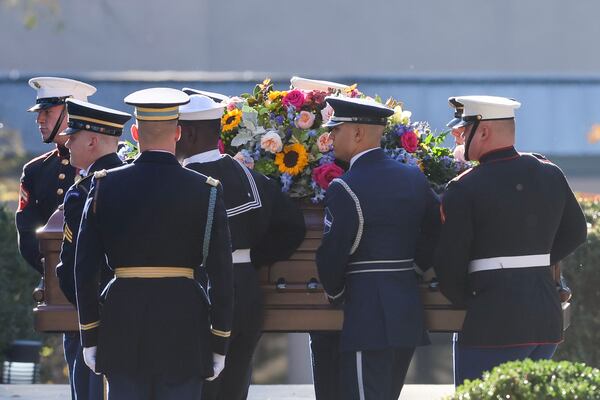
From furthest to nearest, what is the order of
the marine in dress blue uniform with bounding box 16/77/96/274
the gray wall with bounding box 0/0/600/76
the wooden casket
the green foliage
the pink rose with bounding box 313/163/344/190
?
the gray wall with bounding box 0/0/600/76 → the green foliage → the marine in dress blue uniform with bounding box 16/77/96/274 → the pink rose with bounding box 313/163/344/190 → the wooden casket

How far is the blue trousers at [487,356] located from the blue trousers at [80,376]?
138 cm

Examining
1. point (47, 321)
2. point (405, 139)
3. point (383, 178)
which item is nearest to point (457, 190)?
point (383, 178)

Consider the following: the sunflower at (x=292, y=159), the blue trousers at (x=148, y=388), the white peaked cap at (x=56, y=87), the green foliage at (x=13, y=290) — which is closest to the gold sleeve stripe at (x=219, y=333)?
the blue trousers at (x=148, y=388)

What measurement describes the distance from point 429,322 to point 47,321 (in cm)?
152

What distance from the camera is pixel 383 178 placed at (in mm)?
5035

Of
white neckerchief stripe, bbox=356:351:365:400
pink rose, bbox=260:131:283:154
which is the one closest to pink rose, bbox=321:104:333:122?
pink rose, bbox=260:131:283:154

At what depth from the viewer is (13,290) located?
8.85 m

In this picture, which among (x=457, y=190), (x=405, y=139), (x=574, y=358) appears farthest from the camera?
(x=574, y=358)

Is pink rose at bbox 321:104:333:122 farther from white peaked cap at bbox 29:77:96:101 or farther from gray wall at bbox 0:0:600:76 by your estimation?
gray wall at bbox 0:0:600:76

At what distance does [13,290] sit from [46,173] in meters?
2.97

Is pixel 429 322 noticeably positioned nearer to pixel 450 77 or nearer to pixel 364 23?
pixel 450 77

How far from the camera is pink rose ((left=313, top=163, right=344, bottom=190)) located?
5.46 m

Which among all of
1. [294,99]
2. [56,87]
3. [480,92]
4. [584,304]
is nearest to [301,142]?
[294,99]

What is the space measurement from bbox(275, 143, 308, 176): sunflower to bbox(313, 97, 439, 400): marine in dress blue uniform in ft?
1.44
